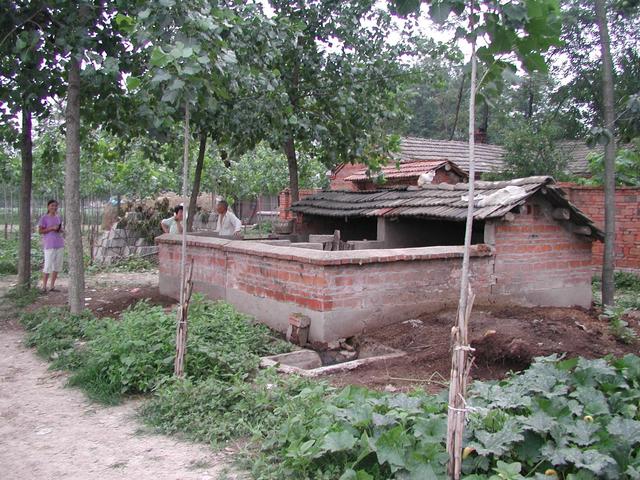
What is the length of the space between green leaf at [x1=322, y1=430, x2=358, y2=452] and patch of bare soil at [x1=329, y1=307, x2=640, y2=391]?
5.56 feet

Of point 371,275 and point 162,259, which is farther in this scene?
point 162,259

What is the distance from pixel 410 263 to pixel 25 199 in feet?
22.4

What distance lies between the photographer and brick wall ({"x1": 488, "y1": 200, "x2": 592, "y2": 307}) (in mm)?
8188

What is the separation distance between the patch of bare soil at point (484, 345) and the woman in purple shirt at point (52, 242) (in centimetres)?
674

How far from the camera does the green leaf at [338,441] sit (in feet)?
11.6

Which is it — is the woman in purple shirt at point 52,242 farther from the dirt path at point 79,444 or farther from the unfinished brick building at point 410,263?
the dirt path at point 79,444

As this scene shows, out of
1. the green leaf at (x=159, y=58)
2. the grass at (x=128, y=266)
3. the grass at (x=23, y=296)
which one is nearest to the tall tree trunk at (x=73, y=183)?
the grass at (x=23, y=296)

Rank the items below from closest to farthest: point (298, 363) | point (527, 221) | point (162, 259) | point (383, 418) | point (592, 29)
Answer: point (383, 418)
point (298, 363)
point (527, 221)
point (162, 259)
point (592, 29)

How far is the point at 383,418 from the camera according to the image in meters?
3.69

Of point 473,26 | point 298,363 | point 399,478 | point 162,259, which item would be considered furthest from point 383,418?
point 162,259

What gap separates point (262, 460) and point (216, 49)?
355 centimetres

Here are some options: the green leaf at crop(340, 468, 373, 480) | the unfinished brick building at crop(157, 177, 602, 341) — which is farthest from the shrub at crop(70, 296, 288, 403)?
the green leaf at crop(340, 468, 373, 480)

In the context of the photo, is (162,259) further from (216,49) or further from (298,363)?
(216,49)

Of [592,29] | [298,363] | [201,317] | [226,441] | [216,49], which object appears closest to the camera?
[226,441]
